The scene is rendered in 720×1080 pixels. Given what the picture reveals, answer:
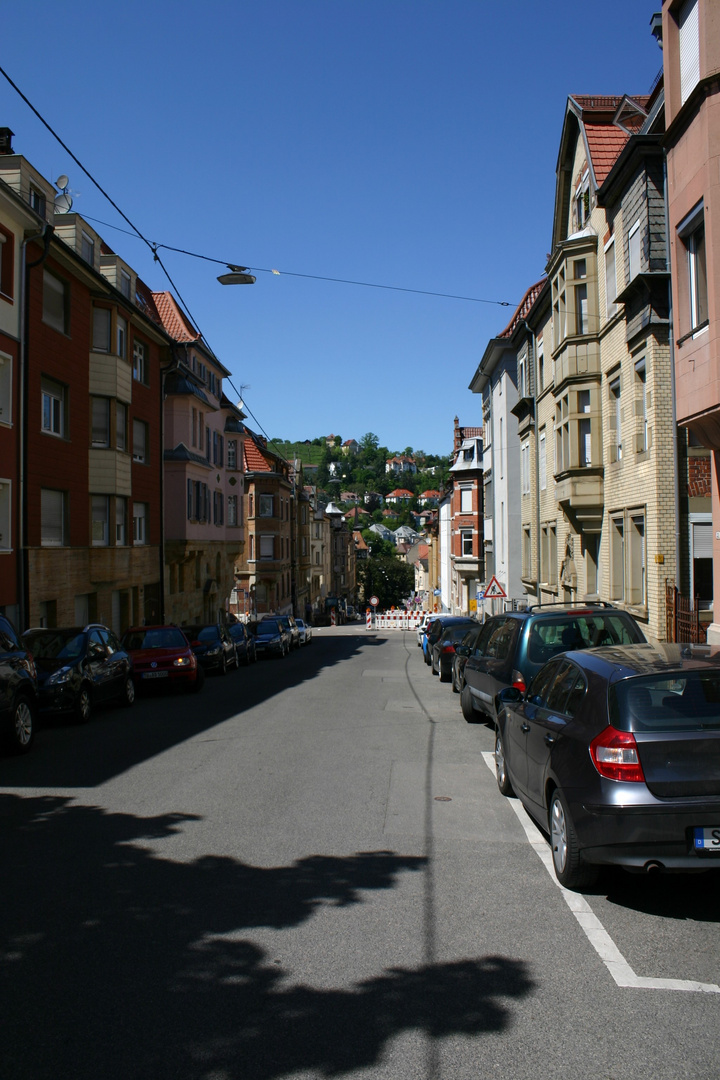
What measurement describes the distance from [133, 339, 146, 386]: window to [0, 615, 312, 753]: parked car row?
9.35m

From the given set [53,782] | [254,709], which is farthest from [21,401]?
[53,782]

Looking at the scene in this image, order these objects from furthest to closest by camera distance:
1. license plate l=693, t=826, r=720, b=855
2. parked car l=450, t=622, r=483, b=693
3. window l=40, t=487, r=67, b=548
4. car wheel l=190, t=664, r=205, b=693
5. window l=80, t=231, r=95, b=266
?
window l=80, t=231, r=95, b=266 < window l=40, t=487, r=67, b=548 < car wheel l=190, t=664, r=205, b=693 < parked car l=450, t=622, r=483, b=693 < license plate l=693, t=826, r=720, b=855

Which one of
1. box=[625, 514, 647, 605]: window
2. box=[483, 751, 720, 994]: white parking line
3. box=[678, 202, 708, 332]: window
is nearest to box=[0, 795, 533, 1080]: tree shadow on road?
box=[483, 751, 720, 994]: white parking line

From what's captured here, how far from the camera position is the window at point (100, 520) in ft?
83.7

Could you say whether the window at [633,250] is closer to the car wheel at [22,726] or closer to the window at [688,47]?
the window at [688,47]

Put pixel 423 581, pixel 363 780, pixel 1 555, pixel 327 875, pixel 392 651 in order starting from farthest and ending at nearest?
pixel 423 581, pixel 392 651, pixel 1 555, pixel 363 780, pixel 327 875

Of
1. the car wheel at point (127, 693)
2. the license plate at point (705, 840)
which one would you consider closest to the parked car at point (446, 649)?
the car wheel at point (127, 693)

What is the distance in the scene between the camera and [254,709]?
609 inches

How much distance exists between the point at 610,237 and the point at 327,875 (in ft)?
58.2

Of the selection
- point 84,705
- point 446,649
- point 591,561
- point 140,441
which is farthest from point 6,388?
point 591,561

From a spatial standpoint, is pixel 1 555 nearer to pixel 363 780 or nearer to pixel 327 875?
pixel 363 780

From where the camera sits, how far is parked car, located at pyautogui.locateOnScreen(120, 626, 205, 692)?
1827 centimetres

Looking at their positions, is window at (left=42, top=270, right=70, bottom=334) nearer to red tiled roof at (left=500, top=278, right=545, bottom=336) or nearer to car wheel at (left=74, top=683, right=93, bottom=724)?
car wheel at (left=74, top=683, right=93, bottom=724)

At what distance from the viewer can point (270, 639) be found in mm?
31984
